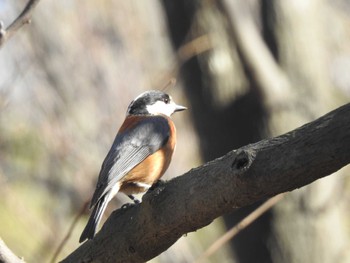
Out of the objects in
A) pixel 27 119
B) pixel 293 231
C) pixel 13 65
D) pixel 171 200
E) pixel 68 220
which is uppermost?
pixel 13 65

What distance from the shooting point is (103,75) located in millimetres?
7238

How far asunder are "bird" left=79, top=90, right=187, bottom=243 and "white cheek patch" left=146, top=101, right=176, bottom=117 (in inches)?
2.3

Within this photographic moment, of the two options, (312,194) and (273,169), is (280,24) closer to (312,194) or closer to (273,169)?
(312,194)

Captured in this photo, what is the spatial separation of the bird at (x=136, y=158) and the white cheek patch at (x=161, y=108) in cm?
6

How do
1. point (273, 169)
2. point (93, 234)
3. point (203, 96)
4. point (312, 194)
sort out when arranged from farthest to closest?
point (203, 96), point (312, 194), point (93, 234), point (273, 169)

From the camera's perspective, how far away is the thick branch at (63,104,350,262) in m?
2.73

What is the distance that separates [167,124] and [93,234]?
1820 mm

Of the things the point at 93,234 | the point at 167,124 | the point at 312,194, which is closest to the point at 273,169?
the point at 93,234

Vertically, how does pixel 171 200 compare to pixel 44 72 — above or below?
below

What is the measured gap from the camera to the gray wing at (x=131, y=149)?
4.64 metres

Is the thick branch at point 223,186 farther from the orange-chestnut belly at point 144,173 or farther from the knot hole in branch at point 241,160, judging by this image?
the orange-chestnut belly at point 144,173

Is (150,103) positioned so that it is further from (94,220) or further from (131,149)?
(94,220)

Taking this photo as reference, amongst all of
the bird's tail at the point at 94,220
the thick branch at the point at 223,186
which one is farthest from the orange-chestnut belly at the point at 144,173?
the thick branch at the point at 223,186

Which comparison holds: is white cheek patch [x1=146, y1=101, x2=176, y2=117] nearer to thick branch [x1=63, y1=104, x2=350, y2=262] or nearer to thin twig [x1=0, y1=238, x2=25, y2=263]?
thick branch [x1=63, y1=104, x2=350, y2=262]
